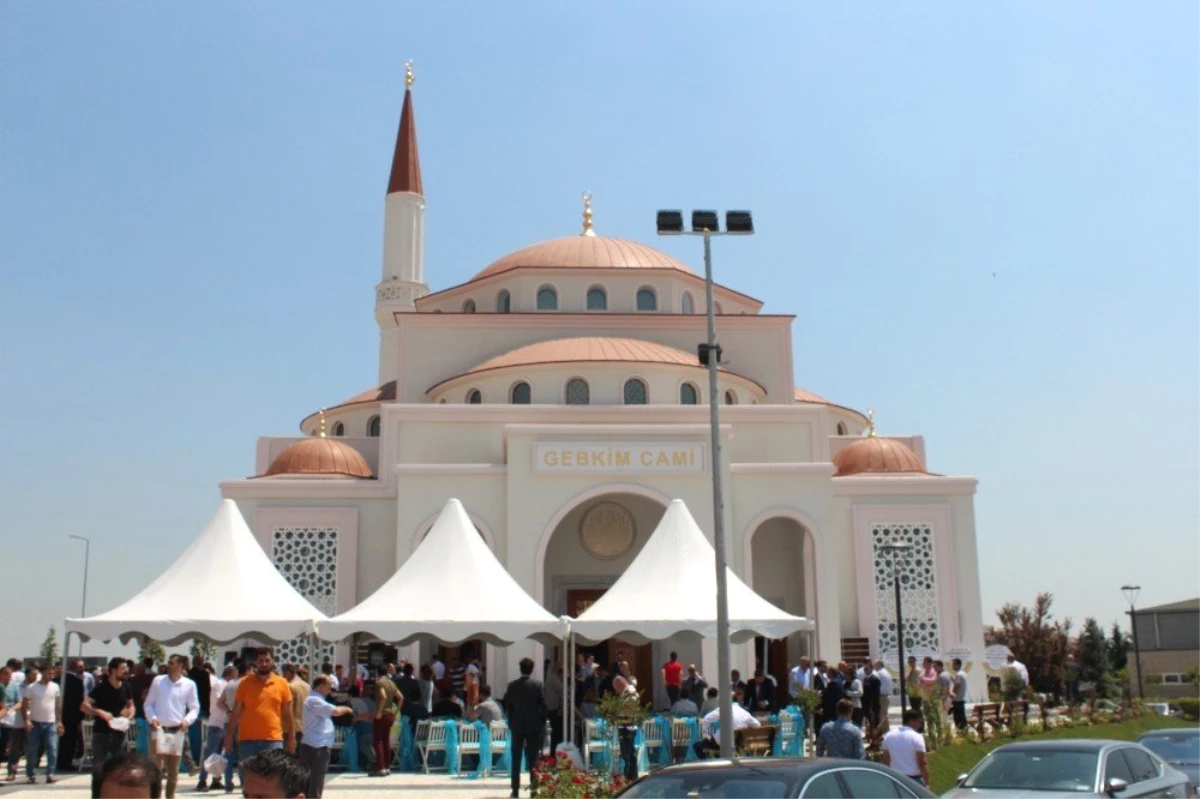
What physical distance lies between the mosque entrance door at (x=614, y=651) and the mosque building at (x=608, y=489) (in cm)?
5

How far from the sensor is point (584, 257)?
3212 centimetres

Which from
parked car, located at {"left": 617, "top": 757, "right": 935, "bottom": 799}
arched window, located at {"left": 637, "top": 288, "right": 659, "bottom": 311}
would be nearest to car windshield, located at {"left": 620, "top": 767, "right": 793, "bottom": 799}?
Result: parked car, located at {"left": 617, "top": 757, "right": 935, "bottom": 799}

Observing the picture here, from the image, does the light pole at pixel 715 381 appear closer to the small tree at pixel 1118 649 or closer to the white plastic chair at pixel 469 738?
the white plastic chair at pixel 469 738

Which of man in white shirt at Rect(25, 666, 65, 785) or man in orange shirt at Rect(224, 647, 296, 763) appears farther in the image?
man in white shirt at Rect(25, 666, 65, 785)

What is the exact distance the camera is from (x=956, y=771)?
15.6 m

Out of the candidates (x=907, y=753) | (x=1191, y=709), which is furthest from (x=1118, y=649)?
(x=907, y=753)

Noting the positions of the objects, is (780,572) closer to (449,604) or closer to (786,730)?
(786,730)

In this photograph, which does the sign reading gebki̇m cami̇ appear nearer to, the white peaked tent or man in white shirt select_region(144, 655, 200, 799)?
the white peaked tent

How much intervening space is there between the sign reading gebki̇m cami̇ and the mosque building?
0.03 m

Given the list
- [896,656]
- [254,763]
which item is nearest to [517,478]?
[896,656]

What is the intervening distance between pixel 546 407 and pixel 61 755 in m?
12.6

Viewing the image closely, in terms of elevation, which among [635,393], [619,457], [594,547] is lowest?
[594,547]

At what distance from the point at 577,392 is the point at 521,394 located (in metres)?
1.34

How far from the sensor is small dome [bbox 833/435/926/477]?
27.7 meters
